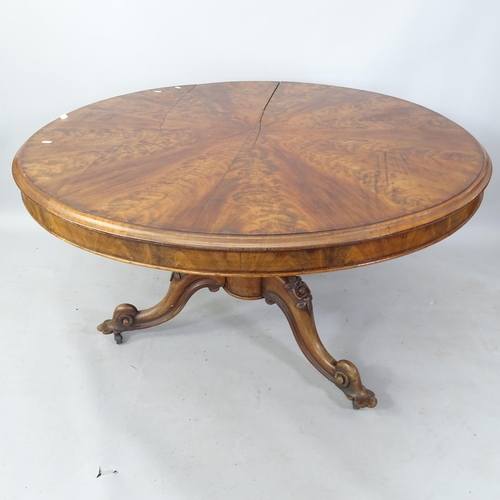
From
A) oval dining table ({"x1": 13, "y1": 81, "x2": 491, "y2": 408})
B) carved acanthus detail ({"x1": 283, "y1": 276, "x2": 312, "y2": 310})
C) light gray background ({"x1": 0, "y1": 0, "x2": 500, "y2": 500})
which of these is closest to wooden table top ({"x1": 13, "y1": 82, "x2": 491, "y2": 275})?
oval dining table ({"x1": 13, "y1": 81, "x2": 491, "y2": 408})

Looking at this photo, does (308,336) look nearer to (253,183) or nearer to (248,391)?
(248,391)

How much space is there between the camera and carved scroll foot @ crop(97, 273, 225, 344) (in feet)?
5.02

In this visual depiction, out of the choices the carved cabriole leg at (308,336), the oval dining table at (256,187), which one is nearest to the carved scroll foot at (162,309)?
the oval dining table at (256,187)

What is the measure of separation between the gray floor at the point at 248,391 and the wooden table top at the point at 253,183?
0.63m

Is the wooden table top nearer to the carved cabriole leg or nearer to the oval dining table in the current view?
the oval dining table

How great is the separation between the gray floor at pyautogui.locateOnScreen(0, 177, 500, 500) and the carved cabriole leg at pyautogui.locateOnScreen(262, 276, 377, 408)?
66mm

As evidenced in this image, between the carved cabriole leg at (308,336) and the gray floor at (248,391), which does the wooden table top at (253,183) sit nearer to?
the carved cabriole leg at (308,336)

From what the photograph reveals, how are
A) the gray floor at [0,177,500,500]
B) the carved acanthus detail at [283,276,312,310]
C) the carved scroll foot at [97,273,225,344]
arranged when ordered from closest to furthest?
the gray floor at [0,177,500,500] < the carved acanthus detail at [283,276,312,310] < the carved scroll foot at [97,273,225,344]

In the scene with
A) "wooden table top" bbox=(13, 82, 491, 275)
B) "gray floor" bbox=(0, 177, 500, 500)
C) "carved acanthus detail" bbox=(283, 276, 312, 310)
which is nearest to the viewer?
"wooden table top" bbox=(13, 82, 491, 275)

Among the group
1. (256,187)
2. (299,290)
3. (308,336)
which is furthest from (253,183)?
(308,336)

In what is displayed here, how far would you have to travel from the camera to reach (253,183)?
1.02 metres

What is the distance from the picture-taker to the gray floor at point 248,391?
1.25 m

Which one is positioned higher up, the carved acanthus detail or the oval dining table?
the oval dining table

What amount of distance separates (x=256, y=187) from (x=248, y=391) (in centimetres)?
72
